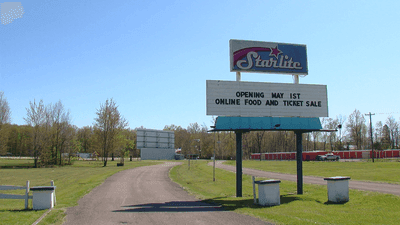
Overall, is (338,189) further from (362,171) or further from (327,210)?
(362,171)

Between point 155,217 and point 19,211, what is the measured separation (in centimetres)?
565

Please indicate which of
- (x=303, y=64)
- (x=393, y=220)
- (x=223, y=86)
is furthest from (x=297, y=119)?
(x=393, y=220)

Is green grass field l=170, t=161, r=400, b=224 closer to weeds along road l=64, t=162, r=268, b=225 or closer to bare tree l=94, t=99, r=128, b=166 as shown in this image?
weeds along road l=64, t=162, r=268, b=225

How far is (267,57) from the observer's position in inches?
698

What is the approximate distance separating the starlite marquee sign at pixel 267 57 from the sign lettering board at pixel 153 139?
94740mm

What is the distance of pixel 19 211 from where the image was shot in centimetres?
1178

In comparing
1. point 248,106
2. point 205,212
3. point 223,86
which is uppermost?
point 223,86

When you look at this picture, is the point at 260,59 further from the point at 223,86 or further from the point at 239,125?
the point at 239,125

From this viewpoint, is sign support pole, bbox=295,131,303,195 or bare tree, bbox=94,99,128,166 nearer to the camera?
sign support pole, bbox=295,131,303,195

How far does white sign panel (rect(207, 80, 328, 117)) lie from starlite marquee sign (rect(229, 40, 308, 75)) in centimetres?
100

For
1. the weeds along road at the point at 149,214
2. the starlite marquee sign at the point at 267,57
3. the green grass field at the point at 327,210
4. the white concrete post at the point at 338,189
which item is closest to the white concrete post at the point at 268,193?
the green grass field at the point at 327,210

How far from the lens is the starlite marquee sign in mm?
17344

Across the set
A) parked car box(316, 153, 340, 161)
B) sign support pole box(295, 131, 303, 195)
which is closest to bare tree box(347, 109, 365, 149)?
parked car box(316, 153, 340, 161)

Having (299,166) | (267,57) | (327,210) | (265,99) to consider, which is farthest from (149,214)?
(267,57)
